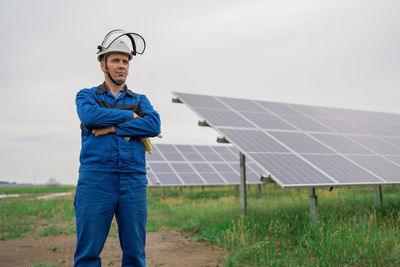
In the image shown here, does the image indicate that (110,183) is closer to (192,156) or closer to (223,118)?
(223,118)

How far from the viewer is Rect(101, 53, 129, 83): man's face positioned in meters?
3.43

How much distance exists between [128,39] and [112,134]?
106cm

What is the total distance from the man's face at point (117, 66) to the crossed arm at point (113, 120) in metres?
0.32

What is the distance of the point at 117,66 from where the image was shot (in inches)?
135

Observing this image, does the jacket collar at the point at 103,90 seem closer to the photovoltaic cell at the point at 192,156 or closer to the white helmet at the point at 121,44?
the white helmet at the point at 121,44

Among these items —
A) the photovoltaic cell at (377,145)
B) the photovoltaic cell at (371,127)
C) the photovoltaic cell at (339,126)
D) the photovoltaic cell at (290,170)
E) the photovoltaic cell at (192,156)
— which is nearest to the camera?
the photovoltaic cell at (290,170)

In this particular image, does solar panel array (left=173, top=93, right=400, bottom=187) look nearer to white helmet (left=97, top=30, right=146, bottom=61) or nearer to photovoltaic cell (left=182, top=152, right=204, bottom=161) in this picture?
white helmet (left=97, top=30, right=146, bottom=61)

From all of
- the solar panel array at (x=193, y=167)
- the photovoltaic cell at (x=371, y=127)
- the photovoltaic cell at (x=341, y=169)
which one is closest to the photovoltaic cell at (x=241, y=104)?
the photovoltaic cell at (x=341, y=169)

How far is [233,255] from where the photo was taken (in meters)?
5.57

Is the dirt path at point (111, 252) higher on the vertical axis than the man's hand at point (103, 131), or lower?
lower

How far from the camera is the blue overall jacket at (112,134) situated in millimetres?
3150

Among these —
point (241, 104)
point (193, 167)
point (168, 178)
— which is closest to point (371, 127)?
point (241, 104)

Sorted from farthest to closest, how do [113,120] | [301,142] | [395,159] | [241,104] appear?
[241,104], [395,159], [301,142], [113,120]

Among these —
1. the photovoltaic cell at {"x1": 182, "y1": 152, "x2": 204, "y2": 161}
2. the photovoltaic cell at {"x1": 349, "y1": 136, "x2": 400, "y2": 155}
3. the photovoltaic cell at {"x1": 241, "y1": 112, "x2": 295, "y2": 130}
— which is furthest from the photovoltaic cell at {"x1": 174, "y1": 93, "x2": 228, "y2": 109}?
the photovoltaic cell at {"x1": 182, "y1": 152, "x2": 204, "y2": 161}
